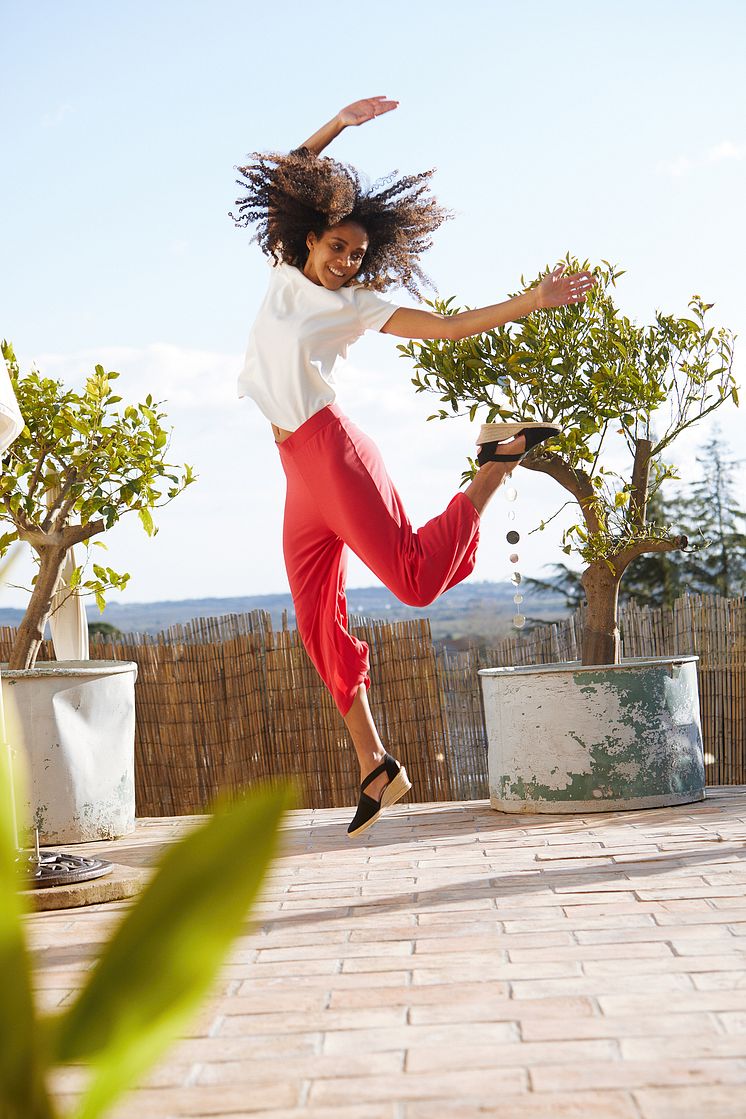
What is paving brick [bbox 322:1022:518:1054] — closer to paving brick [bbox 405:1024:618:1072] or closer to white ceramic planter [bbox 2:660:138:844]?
paving brick [bbox 405:1024:618:1072]

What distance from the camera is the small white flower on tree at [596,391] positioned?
389cm

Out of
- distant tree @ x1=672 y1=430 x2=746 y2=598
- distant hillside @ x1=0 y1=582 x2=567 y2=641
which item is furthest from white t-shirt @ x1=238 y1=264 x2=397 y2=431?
distant tree @ x1=672 y1=430 x2=746 y2=598

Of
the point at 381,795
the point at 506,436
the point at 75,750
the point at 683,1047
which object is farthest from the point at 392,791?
the point at 683,1047

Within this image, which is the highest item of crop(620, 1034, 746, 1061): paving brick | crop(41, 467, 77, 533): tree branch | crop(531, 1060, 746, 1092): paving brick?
crop(41, 467, 77, 533): tree branch

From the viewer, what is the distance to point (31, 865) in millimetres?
2797

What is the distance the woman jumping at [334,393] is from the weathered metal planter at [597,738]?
0.67m

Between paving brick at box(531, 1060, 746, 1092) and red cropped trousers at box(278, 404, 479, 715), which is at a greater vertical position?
red cropped trousers at box(278, 404, 479, 715)

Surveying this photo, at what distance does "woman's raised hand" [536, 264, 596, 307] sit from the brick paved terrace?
55.4 inches

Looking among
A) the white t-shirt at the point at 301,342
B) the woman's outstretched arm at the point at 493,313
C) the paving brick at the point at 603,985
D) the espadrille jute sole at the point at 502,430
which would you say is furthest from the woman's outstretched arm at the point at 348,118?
the paving brick at the point at 603,985

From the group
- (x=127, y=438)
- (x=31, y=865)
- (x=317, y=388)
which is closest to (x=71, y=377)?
(x=127, y=438)

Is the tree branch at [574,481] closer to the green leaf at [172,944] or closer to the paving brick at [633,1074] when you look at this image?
the paving brick at [633,1074]

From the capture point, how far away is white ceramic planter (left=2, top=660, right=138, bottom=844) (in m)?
3.64

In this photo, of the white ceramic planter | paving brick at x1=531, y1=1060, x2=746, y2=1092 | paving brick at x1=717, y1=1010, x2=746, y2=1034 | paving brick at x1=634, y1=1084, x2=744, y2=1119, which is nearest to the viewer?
paving brick at x1=634, y1=1084, x2=744, y2=1119

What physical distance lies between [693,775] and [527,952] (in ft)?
6.71
